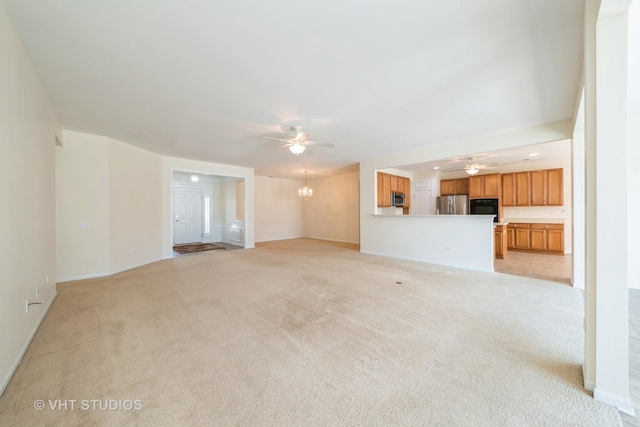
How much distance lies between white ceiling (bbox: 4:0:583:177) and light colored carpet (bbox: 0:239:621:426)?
8.70ft

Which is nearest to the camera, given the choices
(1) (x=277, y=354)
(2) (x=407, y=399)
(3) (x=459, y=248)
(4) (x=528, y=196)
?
(2) (x=407, y=399)

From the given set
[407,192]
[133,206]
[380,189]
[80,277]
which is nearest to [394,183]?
[380,189]

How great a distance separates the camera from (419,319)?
8.27 ft

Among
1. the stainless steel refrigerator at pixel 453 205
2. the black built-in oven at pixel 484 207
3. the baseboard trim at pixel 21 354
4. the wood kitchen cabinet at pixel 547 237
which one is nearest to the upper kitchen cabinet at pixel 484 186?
the black built-in oven at pixel 484 207

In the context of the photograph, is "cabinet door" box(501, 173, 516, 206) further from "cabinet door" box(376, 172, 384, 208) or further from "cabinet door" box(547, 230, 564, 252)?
"cabinet door" box(376, 172, 384, 208)

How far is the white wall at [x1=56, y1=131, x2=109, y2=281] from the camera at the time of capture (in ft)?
12.9

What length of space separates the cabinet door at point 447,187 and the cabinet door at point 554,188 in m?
2.26

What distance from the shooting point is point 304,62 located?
7.27ft

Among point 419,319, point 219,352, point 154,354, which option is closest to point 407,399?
point 419,319

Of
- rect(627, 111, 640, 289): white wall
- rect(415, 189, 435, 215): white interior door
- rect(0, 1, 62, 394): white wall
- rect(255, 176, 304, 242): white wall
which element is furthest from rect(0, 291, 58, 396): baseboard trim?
rect(415, 189, 435, 215): white interior door

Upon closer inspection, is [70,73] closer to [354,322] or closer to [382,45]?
[382,45]

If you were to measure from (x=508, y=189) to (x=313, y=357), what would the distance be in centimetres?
764

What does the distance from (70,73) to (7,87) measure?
830 millimetres

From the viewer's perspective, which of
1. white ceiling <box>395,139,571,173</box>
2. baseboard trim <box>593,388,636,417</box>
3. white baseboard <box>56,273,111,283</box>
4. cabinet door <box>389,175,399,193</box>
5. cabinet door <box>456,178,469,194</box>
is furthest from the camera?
cabinet door <box>456,178,469,194</box>
